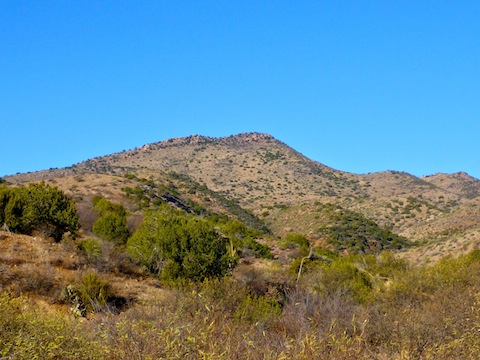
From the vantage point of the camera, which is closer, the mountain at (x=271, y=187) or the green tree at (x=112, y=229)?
the green tree at (x=112, y=229)

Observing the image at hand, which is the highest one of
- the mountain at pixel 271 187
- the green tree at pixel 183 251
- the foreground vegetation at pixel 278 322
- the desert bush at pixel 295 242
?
the mountain at pixel 271 187

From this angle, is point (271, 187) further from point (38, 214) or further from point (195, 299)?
point (195, 299)

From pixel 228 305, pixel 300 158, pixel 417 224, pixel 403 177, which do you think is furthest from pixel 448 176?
pixel 228 305

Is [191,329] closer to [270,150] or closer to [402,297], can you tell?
[402,297]

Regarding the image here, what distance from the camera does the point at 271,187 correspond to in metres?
96.6

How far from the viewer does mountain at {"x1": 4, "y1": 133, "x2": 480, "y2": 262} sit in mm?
61050

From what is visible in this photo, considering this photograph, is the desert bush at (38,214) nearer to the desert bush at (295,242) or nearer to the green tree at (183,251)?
the green tree at (183,251)

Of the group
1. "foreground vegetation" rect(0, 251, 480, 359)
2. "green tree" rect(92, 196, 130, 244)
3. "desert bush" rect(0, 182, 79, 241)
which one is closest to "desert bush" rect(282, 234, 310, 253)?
"foreground vegetation" rect(0, 251, 480, 359)

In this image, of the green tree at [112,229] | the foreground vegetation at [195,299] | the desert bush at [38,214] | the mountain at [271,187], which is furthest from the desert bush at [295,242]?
the desert bush at [38,214]

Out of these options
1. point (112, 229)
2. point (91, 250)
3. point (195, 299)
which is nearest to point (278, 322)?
point (195, 299)

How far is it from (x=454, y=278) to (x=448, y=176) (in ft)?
355

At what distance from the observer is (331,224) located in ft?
207

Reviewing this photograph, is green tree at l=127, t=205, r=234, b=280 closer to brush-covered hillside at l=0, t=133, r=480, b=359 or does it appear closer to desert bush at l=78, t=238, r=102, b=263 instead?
brush-covered hillside at l=0, t=133, r=480, b=359

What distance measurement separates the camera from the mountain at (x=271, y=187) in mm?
61050
